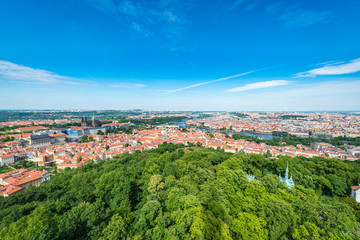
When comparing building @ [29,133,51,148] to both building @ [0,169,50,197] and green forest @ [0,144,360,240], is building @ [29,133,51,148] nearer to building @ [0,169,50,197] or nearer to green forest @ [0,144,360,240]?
building @ [0,169,50,197]

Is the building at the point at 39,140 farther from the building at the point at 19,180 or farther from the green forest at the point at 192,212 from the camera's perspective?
the green forest at the point at 192,212

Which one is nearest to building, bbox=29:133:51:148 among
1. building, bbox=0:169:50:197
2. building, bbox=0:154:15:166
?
building, bbox=0:154:15:166

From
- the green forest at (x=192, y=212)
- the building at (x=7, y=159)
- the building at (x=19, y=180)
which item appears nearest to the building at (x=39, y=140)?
the building at (x=7, y=159)

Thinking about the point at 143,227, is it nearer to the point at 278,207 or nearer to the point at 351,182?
the point at 278,207

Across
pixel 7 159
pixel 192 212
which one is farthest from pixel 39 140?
pixel 192 212

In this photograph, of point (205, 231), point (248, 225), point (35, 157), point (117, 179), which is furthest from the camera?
point (35, 157)

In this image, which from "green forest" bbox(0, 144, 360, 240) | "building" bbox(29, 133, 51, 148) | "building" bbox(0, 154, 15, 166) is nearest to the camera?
"green forest" bbox(0, 144, 360, 240)

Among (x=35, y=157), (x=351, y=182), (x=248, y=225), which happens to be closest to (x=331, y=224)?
(x=248, y=225)

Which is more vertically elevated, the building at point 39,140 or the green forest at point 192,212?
the green forest at point 192,212
